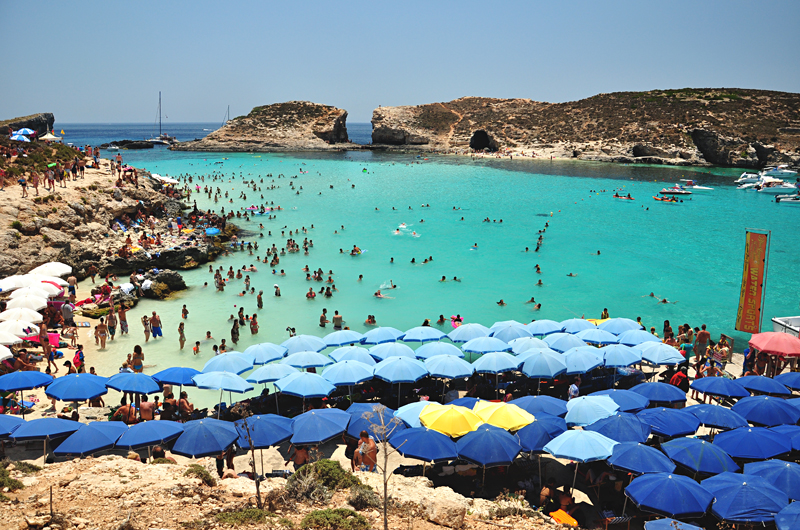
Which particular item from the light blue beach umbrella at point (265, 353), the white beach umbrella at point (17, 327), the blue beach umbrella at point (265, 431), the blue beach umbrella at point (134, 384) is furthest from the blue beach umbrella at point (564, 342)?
the white beach umbrella at point (17, 327)

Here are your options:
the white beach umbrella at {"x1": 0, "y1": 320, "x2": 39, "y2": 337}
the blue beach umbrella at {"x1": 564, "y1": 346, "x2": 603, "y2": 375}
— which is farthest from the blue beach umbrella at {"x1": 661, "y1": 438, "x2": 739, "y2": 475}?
the white beach umbrella at {"x1": 0, "y1": 320, "x2": 39, "y2": 337}

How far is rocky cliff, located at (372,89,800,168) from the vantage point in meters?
78.9

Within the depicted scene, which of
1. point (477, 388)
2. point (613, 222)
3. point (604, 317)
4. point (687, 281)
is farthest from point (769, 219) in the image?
point (477, 388)

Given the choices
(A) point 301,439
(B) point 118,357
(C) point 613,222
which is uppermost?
(C) point 613,222

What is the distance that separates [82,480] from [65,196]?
2265 cm

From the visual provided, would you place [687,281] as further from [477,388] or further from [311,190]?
[311,190]

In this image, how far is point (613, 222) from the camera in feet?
137

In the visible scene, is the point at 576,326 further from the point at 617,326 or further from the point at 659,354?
the point at 659,354

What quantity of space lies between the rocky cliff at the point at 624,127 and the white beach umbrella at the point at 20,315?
82839 millimetres

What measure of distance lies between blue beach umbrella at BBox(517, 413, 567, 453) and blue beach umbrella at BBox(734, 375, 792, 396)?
570 centimetres

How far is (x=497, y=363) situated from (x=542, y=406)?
2.49m

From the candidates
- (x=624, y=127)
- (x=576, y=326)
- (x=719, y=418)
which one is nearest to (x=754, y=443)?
(x=719, y=418)

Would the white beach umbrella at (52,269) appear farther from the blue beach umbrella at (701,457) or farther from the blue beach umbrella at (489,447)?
the blue beach umbrella at (701,457)

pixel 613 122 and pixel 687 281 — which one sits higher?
pixel 613 122
